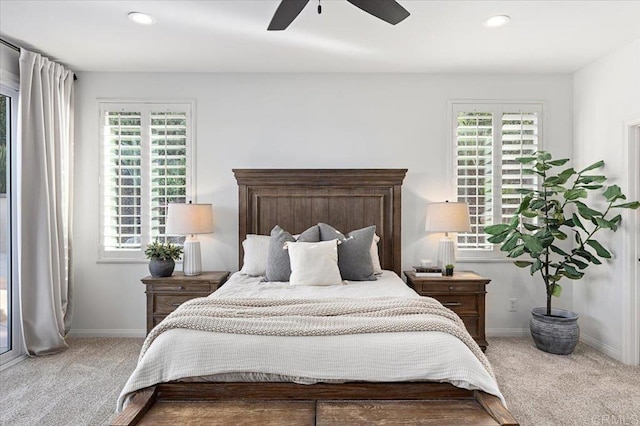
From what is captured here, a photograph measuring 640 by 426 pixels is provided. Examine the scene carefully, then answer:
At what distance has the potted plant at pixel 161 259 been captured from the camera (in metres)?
3.66

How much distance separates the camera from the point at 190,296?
363 centimetres

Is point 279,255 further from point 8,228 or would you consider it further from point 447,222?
point 8,228

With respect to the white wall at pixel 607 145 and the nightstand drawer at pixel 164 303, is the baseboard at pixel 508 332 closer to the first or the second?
the white wall at pixel 607 145

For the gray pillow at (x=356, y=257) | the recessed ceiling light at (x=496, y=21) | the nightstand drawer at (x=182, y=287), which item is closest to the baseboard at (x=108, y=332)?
the nightstand drawer at (x=182, y=287)

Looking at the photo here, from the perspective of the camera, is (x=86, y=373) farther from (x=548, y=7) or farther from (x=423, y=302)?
(x=548, y=7)

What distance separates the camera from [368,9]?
2.14 metres

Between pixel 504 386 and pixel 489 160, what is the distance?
224 centimetres

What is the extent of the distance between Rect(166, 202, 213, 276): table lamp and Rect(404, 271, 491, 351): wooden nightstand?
2057 mm

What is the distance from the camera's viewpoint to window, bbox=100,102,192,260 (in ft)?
13.6

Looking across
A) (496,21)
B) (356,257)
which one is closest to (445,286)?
(356,257)

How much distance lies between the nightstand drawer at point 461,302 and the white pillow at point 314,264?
1.13 m

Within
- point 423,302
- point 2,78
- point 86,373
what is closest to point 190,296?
point 86,373

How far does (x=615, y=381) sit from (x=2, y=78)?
219 inches

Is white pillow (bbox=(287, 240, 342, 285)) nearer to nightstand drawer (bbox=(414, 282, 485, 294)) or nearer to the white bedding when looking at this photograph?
nightstand drawer (bbox=(414, 282, 485, 294))
